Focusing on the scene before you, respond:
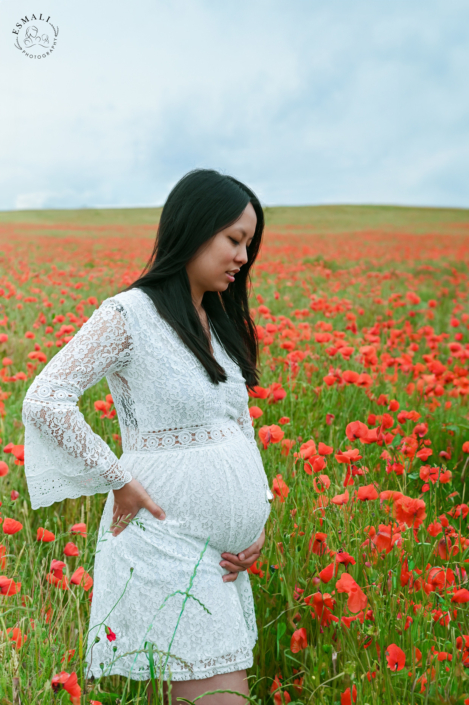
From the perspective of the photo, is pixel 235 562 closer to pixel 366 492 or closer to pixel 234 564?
pixel 234 564

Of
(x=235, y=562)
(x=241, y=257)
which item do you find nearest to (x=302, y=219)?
(x=241, y=257)

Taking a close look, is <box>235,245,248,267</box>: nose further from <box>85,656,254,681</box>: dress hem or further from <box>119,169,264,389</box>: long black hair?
<box>85,656,254,681</box>: dress hem

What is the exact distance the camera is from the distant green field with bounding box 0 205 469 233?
17.5 m

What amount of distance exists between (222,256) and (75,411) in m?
0.60

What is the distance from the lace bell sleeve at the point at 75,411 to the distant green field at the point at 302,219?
14.0 meters

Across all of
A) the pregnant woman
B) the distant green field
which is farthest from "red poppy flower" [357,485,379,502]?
the distant green field

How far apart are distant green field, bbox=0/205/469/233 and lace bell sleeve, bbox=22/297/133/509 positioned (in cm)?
1404

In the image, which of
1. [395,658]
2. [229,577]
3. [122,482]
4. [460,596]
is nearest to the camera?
[395,658]

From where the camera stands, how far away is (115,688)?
69.5 inches

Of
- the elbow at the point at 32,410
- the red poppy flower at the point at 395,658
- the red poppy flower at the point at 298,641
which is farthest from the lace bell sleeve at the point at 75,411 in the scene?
the red poppy flower at the point at 395,658

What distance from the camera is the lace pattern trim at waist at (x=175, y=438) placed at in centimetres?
165

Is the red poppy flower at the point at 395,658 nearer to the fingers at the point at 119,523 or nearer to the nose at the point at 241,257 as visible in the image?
the fingers at the point at 119,523

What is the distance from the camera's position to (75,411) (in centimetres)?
149

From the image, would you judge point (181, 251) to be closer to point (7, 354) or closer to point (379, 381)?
point (379, 381)
